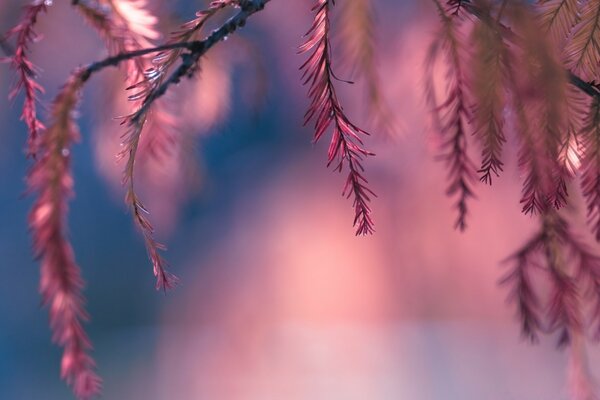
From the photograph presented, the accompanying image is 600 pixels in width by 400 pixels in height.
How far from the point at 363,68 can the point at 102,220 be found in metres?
0.94

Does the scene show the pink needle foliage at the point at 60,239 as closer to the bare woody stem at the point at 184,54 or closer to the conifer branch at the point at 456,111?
the bare woody stem at the point at 184,54

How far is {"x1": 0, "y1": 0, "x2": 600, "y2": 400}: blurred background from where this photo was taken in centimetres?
111

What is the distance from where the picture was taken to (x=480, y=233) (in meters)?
1.16

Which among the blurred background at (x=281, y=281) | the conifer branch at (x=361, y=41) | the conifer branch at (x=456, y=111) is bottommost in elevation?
the blurred background at (x=281, y=281)

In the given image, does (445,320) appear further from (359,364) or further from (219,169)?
(219,169)

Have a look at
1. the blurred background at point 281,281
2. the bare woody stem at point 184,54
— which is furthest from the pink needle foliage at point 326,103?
the blurred background at point 281,281

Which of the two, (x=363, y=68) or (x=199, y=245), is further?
(x=199, y=245)

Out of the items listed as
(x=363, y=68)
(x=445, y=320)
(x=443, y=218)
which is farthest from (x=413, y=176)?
(x=363, y=68)

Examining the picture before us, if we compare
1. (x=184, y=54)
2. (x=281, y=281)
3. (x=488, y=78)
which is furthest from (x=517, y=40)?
(x=281, y=281)

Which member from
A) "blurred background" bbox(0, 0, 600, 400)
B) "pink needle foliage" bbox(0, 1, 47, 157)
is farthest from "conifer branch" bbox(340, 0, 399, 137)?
"blurred background" bbox(0, 0, 600, 400)

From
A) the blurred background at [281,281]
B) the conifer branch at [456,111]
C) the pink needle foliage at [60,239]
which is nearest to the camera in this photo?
the pink needle foliage at [60,239]

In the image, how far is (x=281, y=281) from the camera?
51.4 inches

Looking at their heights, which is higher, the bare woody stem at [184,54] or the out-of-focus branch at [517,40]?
the out-of-focus branch at [517,40]

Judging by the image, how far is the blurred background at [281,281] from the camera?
1.11m
